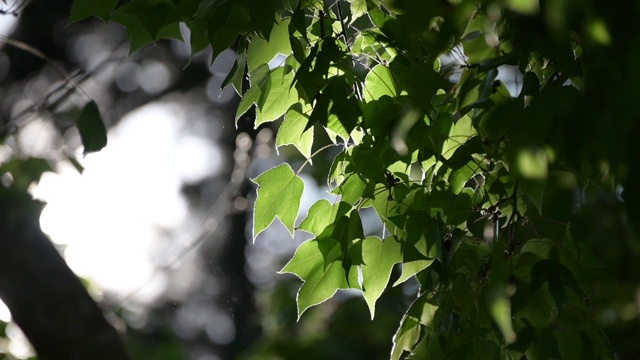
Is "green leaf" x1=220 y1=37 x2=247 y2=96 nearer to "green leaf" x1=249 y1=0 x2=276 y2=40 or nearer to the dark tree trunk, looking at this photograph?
"green leaf" x1=249 y1=0 x2=276 y2=40

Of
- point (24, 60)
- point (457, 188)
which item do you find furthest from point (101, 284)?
point (457, 188)

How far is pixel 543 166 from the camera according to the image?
525 mm

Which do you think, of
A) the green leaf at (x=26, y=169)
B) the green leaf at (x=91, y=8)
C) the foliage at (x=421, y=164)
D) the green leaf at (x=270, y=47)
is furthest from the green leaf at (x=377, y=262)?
the green leaf at (x=26, y=169)

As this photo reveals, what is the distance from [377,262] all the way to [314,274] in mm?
69

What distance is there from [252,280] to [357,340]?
0.66 meters

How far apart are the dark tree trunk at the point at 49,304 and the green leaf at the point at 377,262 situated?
0.81 metres

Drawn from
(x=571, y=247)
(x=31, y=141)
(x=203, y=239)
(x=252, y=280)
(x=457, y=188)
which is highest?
(x=457, y=188)

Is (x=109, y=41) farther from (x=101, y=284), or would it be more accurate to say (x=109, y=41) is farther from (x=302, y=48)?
(x=302, y=48)

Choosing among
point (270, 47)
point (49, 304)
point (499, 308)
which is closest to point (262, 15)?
point (270, 47)

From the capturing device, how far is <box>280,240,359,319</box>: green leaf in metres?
0.89

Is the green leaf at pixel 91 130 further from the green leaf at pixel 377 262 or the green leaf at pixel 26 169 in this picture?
the green leaf at pixel 26 169

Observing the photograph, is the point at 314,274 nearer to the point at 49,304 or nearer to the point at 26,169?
the point at 49,304

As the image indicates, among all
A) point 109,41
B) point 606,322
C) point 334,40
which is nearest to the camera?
point 334,40

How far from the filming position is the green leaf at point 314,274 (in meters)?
0.89
